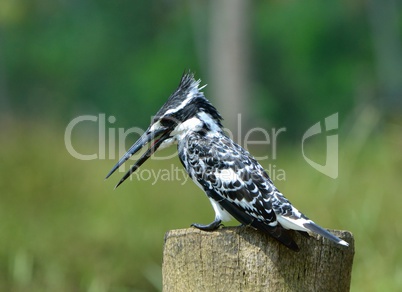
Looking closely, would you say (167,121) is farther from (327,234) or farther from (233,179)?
(327,234)

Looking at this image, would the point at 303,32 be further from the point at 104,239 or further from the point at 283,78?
the point at 104,239

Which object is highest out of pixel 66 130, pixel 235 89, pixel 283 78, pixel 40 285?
pixel 283 78

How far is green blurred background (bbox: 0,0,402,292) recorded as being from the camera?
26.6 feet

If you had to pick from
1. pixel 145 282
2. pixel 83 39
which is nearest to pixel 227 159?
pixel 145 282

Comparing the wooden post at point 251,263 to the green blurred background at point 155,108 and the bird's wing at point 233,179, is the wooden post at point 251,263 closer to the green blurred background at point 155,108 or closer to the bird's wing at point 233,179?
the bird's wing at point 233,179

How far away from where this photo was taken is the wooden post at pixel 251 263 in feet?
15.2

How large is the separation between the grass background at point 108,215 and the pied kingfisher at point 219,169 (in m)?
2.39

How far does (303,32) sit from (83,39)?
23.6 feet

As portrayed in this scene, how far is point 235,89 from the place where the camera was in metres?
17.0

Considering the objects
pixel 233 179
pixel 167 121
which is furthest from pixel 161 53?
pixel 233 179

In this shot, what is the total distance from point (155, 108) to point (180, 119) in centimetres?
2001

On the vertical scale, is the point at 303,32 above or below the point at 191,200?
above

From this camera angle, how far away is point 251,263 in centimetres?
465

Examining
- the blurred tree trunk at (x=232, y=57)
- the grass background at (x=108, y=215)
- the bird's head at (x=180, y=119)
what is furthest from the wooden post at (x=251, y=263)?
the blurred tree trunk at (x=232, y=57)
